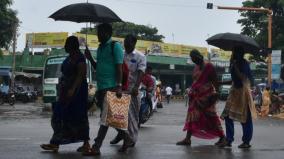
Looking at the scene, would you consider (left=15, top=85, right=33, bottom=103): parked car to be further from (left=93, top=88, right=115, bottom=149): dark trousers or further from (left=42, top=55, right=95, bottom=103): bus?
(left=93, top=88, right=115, bottom=149): dark trousers

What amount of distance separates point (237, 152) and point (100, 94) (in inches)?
91.5

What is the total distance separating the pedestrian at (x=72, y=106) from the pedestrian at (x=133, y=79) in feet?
2.43

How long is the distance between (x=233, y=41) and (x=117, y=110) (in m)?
3.38

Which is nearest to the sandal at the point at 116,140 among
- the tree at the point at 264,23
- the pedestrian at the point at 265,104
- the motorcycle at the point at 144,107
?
the motorcycle at the point at 144,107

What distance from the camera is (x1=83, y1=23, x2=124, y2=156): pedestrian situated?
27.0ft

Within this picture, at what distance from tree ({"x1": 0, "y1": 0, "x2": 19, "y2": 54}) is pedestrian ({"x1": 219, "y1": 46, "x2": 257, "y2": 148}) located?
2954 cm

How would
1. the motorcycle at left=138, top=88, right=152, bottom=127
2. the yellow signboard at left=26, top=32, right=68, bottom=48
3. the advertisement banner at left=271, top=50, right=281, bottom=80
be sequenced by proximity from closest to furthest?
the motorcycle at left=138, top=88, right=152, bottom=127
the advertisement banner at left=271, top=50, right=281, bottom=80
the yellow signboard at left=26, top=32, right=68, bottom=48

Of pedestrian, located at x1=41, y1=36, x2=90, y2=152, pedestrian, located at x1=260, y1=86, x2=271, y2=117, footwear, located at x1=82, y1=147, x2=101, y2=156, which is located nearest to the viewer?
footwear, located at x1=82, y1=147, x2=101, y2=156

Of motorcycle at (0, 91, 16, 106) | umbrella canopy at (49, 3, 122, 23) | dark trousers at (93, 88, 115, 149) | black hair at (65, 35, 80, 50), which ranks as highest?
umbrella canopy at (49, 3, 122, 23)

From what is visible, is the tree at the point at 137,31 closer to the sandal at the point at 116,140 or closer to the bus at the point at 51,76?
the bus at the point at 51,76

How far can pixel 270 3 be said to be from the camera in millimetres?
44750

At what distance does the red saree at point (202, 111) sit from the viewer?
10.1 meters

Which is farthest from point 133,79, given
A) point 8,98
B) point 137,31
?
point 137,31

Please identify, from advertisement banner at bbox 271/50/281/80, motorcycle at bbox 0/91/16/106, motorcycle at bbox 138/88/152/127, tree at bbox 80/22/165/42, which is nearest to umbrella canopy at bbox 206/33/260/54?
motorcycle at bbox 138/88/152/127
